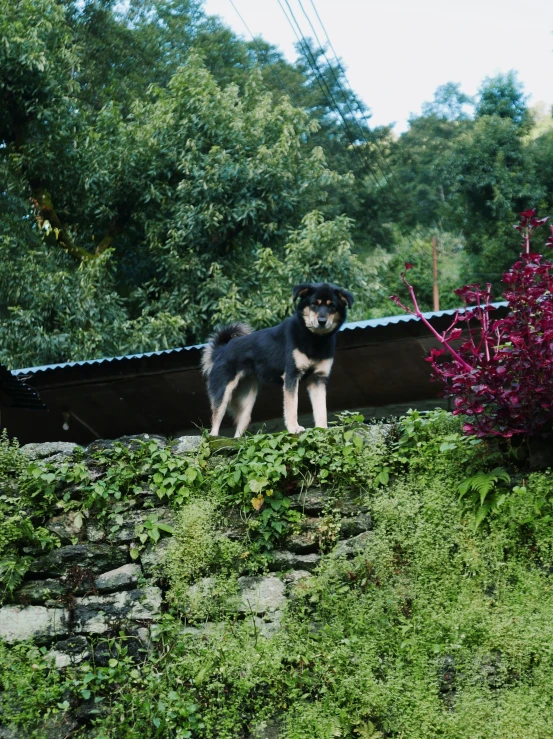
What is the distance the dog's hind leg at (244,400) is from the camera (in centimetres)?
798

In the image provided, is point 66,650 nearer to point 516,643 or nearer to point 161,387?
point 516,643

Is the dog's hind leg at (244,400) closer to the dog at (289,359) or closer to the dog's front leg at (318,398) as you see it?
the dog at (289,359)

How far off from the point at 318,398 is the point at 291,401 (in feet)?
0.81

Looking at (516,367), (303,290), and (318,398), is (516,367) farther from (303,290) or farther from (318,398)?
(303,290)

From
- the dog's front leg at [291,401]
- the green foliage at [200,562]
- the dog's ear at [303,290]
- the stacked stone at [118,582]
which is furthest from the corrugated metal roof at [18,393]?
the green foliage at [200,562]

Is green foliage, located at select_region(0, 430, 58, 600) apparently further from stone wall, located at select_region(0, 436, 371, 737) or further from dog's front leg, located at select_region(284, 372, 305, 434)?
dog's front leg, located at select_region(284, 372, 305, 434)

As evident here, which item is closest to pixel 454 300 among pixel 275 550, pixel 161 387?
pixel 161 387

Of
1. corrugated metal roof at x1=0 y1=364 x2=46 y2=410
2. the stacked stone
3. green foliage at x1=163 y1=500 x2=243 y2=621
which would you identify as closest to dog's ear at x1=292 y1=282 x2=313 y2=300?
the stacked stone

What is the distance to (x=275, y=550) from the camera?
5.97 metres

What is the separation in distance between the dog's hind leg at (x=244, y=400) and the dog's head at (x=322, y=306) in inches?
37.9

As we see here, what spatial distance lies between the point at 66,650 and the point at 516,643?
2.76m

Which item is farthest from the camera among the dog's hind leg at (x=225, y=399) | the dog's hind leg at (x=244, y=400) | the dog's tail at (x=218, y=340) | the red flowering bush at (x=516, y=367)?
the dog's tail at (x=218, y=340)

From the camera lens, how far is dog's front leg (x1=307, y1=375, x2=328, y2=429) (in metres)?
7.16

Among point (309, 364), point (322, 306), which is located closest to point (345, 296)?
point (322, 306)
